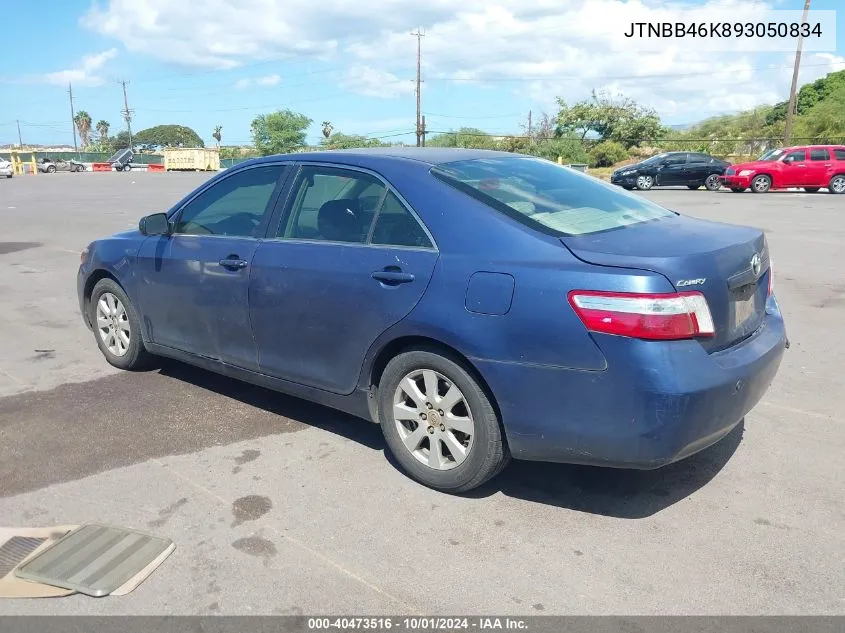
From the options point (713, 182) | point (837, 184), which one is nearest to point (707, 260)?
point (837, 184)

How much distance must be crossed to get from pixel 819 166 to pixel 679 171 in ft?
16.1

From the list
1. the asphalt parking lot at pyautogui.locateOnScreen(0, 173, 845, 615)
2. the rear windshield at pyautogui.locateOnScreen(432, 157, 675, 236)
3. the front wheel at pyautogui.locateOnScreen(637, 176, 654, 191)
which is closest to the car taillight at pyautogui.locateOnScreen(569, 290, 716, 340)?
the rear windshield at pyautogui.locateOnScreen(432, 157, 675, 236)

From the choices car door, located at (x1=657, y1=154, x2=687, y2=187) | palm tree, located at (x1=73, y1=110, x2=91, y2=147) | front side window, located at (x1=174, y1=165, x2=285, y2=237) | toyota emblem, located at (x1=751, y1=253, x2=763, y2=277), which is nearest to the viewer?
toyota emblem, located at (x1=751, y1=253, x2=763, y2=277)

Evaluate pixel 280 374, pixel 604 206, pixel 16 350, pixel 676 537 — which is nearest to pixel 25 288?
pixel 16 350

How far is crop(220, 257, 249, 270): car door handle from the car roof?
0.66 meters

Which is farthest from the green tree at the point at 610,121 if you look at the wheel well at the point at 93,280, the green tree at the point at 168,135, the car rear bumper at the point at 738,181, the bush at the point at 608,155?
the green tree at the point at 168,135

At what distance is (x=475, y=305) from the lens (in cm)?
323

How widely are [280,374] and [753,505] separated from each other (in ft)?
8.49

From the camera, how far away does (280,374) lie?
13.7 ft

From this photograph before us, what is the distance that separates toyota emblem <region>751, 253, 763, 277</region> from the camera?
3429 mm

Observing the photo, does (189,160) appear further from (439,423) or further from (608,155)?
(439,423)

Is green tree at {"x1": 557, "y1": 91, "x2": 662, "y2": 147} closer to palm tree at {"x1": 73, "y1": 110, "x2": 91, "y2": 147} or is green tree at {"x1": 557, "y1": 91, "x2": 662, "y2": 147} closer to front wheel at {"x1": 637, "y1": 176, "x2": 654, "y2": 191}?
front wheel at {"x1": 637, "y1": 176, "x2": 654, "y2": 191}

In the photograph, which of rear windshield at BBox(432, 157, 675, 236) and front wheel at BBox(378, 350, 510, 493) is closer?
front wheel at BBox(378, 350, 510, 493)
